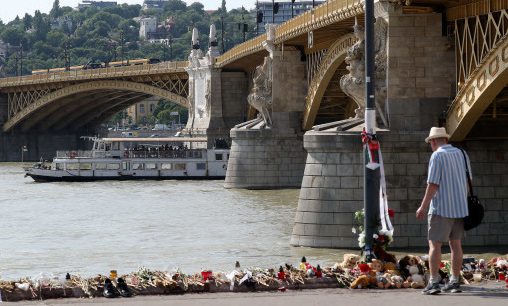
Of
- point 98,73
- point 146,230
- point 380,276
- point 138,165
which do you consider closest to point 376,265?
point 380,276

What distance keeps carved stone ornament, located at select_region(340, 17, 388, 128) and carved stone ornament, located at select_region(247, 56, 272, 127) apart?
22.7 meters

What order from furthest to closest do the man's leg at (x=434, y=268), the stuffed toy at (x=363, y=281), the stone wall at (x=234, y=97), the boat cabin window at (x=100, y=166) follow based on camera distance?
the stone wall at (x=234, y=97)
the boat cabin window at (x=100, y=166)
the stuffed toy at (x=363, y=281)
the man's leg at (x=434, y=268)

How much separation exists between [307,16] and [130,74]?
154 ft

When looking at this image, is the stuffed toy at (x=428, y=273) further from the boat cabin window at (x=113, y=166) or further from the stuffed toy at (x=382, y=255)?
the boat cabin window at (x=113, y=166)

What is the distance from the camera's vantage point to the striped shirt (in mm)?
13594

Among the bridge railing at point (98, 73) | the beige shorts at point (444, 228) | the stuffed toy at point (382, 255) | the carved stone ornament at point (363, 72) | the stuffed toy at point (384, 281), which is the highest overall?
the bridge railing at point (98, 73)

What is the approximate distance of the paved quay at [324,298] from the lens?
1308cm

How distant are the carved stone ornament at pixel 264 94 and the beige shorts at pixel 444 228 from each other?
4225cm

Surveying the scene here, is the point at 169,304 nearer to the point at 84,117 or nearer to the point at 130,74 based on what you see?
the point at 130,74

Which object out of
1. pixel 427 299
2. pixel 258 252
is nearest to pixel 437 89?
pixel 258 252

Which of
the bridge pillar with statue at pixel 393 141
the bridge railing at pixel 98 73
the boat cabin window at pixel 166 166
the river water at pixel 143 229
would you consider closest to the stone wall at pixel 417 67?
the bridge pillar with statue at pixel 393 141

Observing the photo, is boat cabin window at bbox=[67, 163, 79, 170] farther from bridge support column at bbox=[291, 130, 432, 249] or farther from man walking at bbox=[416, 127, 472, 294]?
man walking at bbox=[416, 127, 472, 294]

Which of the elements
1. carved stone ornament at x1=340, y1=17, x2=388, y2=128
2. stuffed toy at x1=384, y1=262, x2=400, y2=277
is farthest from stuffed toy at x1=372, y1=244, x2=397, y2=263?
carved stone ornament at x1=340, y1=17, x2=388, y2=128

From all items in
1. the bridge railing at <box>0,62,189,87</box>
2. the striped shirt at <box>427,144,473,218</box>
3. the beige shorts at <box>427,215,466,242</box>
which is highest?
the bridge railing at <box>0,62,189,87</box>
